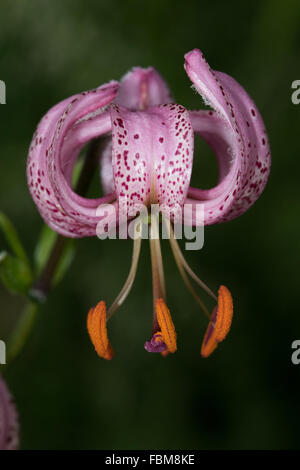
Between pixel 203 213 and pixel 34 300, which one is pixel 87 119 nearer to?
pixel 203 213

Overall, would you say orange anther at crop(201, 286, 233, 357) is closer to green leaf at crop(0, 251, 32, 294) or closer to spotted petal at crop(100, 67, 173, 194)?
spotted petal at crop(100, 67, 173, 194)

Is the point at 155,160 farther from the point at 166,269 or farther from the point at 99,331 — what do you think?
the point at 166,269

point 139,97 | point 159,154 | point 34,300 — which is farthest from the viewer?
point 34,300

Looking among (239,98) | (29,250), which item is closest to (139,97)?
(239,98)

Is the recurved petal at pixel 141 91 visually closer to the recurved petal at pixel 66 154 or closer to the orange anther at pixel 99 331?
the recurved petal at pixel 66 154

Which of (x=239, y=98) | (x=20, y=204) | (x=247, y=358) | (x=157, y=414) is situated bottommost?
(x=157, y=414)

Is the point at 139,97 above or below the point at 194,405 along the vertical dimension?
above

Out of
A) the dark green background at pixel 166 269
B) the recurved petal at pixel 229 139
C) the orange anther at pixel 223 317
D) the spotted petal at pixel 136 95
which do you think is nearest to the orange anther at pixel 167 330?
the orange anther at pixel 223 317

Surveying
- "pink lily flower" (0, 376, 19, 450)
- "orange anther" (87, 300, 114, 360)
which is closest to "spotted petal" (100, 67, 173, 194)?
"orange anther" (87, 300, 114, 360)
